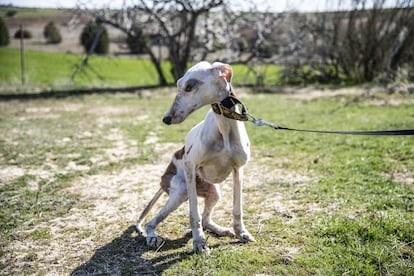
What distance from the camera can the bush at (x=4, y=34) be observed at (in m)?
21.6

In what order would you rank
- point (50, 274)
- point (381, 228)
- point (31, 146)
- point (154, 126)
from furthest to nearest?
point (154, 126), point (31, 146), point (381, 228), point (50, 274)

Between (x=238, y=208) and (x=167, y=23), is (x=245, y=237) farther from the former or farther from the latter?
(x=167, y=23)

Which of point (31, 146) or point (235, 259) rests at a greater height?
point (235, 259)

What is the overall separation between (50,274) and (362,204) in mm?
3157

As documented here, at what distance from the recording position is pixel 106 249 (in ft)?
12.4

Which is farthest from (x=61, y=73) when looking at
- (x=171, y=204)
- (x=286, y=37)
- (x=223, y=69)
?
(x=223, y=69)

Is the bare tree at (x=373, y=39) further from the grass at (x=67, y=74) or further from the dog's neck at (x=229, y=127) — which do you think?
the dog's neck at (x=229, y=127)

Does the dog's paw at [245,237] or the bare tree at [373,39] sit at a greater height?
the bare tree at [373,39]

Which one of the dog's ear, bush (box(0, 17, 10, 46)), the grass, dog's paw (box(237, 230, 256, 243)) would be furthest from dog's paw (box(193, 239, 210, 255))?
bush (box(0, 17, 10, 46))

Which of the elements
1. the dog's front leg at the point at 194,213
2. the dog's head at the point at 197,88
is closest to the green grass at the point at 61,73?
the dog's front leg at the point at 194,213

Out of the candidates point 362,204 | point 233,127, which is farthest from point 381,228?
point 233,127

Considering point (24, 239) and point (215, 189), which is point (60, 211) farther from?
point (215, 189)

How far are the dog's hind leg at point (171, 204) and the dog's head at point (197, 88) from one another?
0.88 m

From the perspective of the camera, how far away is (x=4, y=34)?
2173 cm
